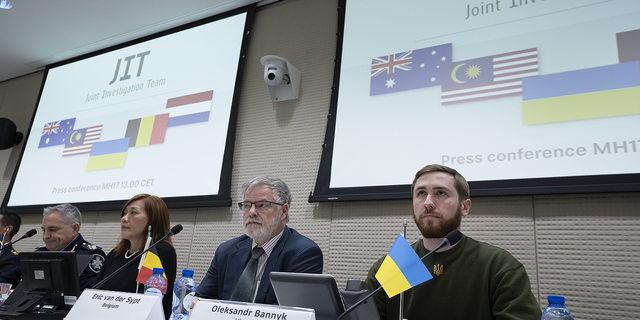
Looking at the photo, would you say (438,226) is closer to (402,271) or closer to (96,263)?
(402,271)

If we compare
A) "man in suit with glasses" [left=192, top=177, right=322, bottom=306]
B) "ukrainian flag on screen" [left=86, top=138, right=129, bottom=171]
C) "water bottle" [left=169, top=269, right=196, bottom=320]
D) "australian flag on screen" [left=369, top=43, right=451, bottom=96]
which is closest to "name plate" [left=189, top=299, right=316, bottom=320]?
"water bottle" [left=169, top=269, right=196, bottom=320]

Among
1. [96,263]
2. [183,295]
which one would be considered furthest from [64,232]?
[183,295]

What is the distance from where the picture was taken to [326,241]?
2363 millimetres

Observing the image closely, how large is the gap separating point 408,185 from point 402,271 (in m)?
1.16

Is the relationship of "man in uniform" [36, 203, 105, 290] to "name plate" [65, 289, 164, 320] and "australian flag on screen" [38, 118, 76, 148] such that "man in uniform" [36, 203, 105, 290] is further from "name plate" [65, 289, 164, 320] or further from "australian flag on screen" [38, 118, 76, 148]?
"name plate" [65, 289, 164, 320]

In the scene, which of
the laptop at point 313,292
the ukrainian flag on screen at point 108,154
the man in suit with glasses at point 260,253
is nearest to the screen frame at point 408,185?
the man in suit with glasses at point 260,253

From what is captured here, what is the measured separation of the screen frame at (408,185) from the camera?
172cm

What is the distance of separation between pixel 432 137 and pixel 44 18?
3463 millimetres

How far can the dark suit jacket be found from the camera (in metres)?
1.68

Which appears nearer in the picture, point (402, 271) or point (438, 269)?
point (402, 271)

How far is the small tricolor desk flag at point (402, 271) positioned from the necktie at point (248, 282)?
802 millimetres

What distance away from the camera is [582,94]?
6.14 feet

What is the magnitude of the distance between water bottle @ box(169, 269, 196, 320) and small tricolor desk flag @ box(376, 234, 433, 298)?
774 mm

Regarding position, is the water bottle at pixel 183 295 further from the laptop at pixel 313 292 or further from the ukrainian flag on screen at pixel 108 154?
the ukrainian flag on screen at pixel 108 154
